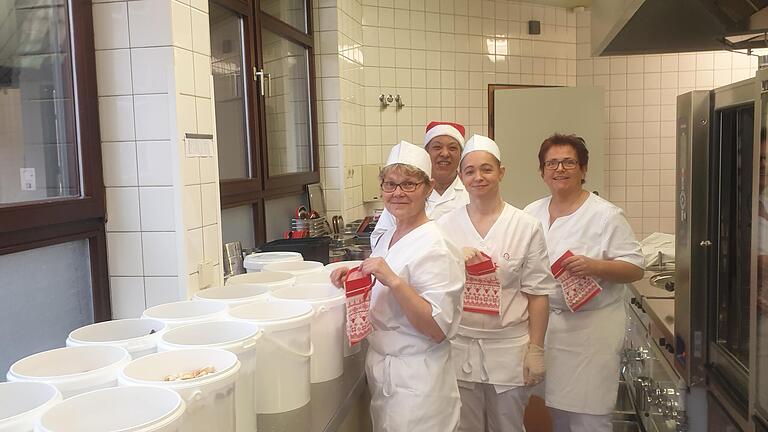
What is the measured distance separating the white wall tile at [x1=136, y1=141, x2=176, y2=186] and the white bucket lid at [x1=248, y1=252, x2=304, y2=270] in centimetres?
48

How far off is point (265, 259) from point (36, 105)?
93 cm

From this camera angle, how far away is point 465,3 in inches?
195

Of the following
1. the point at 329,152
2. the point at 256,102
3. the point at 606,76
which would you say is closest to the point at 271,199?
the point at 256,102

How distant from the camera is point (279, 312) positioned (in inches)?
68.3

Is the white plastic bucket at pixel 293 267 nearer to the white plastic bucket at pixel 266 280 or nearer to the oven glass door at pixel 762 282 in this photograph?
the white plastic bucket at pixel 266 280

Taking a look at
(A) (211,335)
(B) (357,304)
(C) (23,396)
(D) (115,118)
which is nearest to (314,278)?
(B) (357,304)

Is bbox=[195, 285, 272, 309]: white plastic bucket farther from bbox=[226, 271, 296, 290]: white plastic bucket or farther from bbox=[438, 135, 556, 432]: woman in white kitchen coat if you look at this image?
bbox=[438, 135, 556, 432]: woman in white kitchen coat

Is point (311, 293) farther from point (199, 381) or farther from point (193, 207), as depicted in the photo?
point (199, 381)

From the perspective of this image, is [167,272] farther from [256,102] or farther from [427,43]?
[427,43]

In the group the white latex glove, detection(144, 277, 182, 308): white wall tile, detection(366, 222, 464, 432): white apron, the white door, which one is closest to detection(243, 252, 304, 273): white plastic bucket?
detection(144, 277, 182, 308): white wall tile

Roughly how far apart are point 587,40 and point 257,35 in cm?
305

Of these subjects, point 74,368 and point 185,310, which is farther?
point 185,310

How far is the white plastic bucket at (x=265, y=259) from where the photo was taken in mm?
2381

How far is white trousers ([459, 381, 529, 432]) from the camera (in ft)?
7.01
